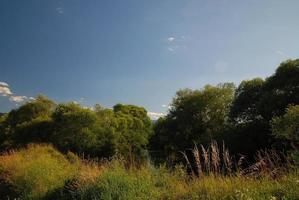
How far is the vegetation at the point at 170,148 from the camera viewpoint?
7430 mm

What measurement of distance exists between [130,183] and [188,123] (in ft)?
145

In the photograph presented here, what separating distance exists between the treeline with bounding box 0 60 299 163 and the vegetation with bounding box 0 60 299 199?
0.35 feet

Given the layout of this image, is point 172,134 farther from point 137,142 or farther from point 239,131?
point 239,131

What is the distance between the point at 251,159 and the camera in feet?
116

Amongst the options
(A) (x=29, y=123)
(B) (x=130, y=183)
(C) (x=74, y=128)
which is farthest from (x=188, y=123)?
(B) (x=130, y=183)

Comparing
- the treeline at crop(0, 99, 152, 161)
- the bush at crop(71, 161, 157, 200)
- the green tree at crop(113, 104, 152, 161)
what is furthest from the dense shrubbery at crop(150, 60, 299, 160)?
the bush at crop(71, 161, 157, 200)

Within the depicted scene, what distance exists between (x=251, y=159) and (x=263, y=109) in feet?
15.6

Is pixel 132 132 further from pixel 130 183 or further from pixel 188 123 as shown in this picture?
pixel 130 183

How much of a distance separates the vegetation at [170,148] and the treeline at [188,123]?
108 mm

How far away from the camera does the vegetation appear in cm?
743

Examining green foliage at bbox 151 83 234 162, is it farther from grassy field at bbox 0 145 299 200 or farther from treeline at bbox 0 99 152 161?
grassy field at bbox 0 145 299 200

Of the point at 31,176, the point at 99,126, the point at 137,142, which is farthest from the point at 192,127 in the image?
the point at 31,176

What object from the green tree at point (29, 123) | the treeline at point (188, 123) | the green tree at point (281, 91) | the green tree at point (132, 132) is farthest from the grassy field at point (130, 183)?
the green tree at point (132, 132)

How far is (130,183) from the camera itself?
8594 mm
